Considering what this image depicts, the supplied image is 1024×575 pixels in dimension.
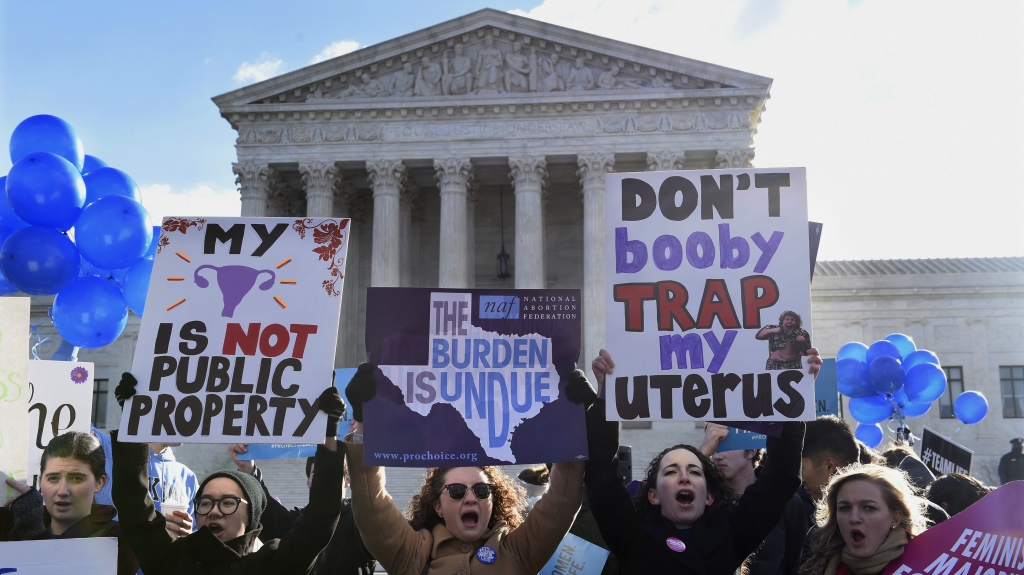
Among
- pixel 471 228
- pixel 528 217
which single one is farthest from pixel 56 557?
Result: pixel 471 228

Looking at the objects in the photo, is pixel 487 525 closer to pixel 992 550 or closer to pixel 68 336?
pixel 992 550

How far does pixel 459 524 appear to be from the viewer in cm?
466

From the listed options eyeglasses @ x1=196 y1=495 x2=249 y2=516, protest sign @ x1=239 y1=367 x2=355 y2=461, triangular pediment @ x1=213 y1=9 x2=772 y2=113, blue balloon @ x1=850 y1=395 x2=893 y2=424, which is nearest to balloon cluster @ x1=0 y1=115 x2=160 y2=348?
protest sign @ x1=239 y1=367 x2=355 y2=461

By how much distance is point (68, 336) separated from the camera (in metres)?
10.5

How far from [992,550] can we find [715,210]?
2.39 metres

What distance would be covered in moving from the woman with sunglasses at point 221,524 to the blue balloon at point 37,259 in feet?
19.1

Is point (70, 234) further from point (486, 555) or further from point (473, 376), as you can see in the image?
point (486, 555)

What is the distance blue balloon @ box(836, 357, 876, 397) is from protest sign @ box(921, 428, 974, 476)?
5233 mm

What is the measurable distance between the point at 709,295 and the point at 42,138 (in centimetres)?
865

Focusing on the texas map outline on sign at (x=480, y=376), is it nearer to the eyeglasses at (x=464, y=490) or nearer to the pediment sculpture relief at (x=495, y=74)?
the eyeglasses at (x=464, y=490)

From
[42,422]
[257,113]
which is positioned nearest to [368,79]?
[257,113]

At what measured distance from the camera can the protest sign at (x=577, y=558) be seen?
520 cm

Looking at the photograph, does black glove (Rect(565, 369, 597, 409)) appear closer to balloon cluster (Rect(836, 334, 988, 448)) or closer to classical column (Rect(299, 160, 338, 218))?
balloon cluster (Rect(836, 334, 988, 448))

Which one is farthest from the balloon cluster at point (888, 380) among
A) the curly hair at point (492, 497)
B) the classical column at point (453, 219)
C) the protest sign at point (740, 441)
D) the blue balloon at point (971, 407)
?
the classical column at point (453, 219)
